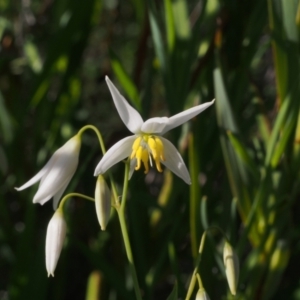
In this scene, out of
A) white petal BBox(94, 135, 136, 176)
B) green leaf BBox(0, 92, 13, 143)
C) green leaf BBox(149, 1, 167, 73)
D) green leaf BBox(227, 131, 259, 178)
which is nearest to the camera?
white petal BBox(94, 135, 136, 176)

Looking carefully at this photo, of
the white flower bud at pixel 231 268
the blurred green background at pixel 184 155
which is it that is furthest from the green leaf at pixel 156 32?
the white flower bud at pixel 231 268

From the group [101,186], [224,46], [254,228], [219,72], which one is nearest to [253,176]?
[254,228]

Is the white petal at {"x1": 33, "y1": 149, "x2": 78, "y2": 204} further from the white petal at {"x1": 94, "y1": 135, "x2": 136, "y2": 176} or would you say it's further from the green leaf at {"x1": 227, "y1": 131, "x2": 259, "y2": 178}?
the green leaf at {"x1": 227, "y1": 131, "x2": 259, "y2": 178}

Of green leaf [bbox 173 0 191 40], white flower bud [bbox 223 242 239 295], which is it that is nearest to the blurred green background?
green leaf [bbox 173 0 191 40]

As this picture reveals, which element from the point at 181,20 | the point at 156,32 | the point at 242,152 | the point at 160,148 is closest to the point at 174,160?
the point at 160,148

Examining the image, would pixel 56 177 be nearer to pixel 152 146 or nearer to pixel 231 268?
pixel 152 146

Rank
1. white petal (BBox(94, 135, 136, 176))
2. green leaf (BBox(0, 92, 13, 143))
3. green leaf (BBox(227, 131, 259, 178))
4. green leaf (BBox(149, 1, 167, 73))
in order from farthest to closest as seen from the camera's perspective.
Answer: green leaf (BBox(0, 92, 13, 143)), green leaf (BBox(149, 1, 167, 73)), green leaf (BBox(227, 131, 259, 178)), white petal (BBox(94, 135, 136, 176))

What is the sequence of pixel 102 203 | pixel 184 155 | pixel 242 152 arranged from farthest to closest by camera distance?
pixel 184 155
pixel 242 152
pixel 102 203
